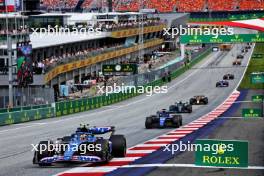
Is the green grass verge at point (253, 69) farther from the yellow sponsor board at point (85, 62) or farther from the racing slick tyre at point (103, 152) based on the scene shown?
the racing slick tyre at point (103, 152)

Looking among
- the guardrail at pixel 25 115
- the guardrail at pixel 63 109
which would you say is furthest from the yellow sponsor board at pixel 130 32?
the guardrail at pixel 25 115

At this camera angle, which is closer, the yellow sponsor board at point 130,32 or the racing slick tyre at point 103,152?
the racing slick tyre at point 103,152

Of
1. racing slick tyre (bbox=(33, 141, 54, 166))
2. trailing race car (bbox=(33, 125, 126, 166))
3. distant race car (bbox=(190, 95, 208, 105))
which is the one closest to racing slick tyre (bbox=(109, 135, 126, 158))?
trailing race car (bbox=(33, 125, 126, 166))

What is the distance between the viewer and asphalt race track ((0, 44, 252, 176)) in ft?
61.9

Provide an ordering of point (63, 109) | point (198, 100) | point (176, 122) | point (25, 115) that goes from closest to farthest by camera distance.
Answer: point (176, 122), point (25, 115), point (63, 109), point (198, 100)

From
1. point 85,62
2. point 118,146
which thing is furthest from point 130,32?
point 118,146

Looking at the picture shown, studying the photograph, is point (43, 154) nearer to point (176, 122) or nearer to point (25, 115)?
point (176, 122)

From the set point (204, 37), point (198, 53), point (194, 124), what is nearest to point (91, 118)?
point (194, 124)

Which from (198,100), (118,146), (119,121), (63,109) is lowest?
(198,100)

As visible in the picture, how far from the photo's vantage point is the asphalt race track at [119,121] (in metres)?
18.9

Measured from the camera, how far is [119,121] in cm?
3741

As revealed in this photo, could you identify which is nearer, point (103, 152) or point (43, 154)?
point (43, 154)

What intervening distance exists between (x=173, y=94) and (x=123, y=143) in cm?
4797

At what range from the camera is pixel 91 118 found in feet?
133
